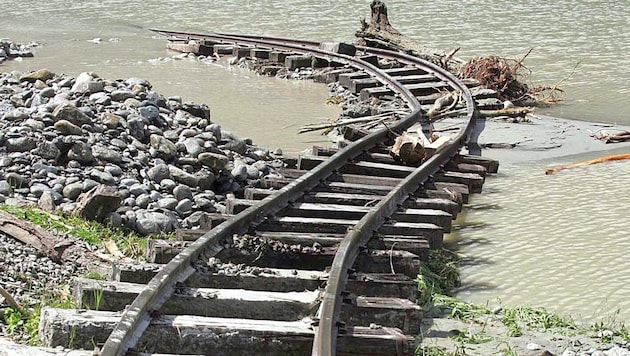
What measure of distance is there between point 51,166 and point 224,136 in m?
2.58

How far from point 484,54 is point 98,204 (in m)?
14.7

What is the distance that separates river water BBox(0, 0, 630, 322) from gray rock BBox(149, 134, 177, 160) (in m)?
2.34

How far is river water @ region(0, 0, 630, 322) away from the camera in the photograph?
7.12 metres

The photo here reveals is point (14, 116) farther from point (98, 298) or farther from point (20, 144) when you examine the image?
point (98, 298)

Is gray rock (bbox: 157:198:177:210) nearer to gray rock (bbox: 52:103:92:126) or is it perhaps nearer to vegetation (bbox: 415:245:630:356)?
gray rock (bbox: 52:103:92:126)

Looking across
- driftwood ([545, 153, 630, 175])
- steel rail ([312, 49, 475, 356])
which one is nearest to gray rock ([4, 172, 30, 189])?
steel rail ([312, 49, 475, 356])

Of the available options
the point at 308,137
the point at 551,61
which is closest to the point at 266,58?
the point at 551,61

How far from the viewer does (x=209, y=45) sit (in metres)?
21.2

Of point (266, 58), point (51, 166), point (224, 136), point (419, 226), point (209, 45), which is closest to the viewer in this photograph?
point (419, 226)

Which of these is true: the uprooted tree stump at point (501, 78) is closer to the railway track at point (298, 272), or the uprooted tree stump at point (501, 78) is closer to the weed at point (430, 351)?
the railway track at point (298, 272)

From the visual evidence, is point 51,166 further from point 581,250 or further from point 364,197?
point 581,250

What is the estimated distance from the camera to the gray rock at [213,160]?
8.85 m

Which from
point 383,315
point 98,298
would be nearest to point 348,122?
point 383,315

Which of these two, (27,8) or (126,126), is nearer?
(126,126)
